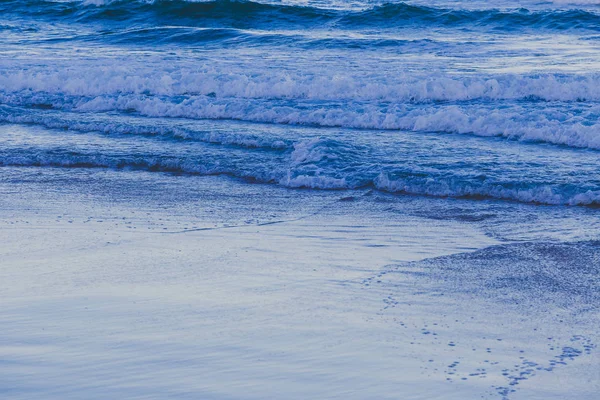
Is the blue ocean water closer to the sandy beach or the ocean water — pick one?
Result: the ocean water

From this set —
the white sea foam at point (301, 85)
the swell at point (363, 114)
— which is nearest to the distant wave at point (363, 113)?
the swell at point (363, 114)

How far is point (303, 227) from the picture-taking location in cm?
576

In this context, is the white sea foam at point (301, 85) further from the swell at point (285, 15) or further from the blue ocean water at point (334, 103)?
the swell at point (285, 15)

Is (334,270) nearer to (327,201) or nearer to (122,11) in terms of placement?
(327,201)

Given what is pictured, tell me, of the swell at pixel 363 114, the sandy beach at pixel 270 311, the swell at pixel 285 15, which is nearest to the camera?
the sandy beach at pixel 270 311

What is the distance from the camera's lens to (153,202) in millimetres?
6551

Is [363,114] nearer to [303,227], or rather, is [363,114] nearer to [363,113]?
[363,113]

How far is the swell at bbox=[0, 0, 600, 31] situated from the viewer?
18.7 metres

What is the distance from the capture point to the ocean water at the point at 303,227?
336cm

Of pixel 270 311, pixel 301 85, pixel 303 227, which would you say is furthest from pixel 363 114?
pixel 270 311

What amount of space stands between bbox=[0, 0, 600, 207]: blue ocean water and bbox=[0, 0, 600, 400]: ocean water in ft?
0.15

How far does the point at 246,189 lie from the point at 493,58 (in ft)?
27.4

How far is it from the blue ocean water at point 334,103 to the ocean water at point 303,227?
0.04m

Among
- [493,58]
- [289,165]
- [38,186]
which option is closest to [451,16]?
[493,58]
